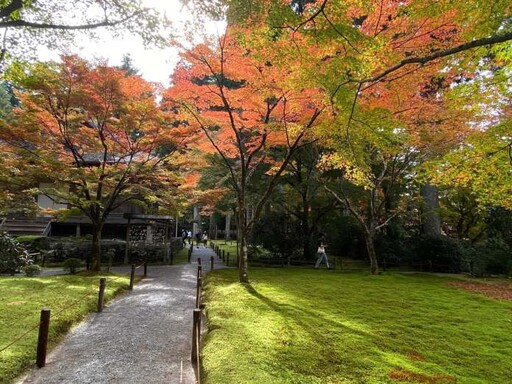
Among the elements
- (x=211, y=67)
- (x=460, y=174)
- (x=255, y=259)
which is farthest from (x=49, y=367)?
(x=255, y=259)

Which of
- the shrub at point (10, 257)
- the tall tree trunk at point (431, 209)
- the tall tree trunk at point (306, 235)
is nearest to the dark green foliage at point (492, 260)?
the tall tree trunk at point (431, 209)

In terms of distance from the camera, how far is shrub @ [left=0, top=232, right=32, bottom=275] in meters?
14.9

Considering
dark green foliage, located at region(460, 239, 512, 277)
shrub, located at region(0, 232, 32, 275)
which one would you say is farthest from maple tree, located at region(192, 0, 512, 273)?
shrub, located at region(0, 232, 32, 275)

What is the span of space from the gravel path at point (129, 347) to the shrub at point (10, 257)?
715 centimetres

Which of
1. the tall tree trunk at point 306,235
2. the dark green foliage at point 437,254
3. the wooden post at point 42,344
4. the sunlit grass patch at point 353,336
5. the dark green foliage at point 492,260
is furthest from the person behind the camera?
the tall tree trunk at point 306,235

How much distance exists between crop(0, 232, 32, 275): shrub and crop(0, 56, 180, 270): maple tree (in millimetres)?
2891

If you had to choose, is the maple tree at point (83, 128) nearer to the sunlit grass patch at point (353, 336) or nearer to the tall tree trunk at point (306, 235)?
the sunlit grass patch at point (353, 336)

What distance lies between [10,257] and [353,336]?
1461 cm

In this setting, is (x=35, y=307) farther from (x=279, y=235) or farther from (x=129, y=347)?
(x=279, y=235)

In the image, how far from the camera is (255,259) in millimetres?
20766

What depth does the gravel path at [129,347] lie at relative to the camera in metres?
5.69

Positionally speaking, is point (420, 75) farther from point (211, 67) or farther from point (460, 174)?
point (211, 67)

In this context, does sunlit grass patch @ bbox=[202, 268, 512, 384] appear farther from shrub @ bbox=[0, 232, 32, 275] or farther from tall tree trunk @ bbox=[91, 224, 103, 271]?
shrub @ bbox=[0, 232, 32, 275]

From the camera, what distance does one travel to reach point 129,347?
6.96 m
